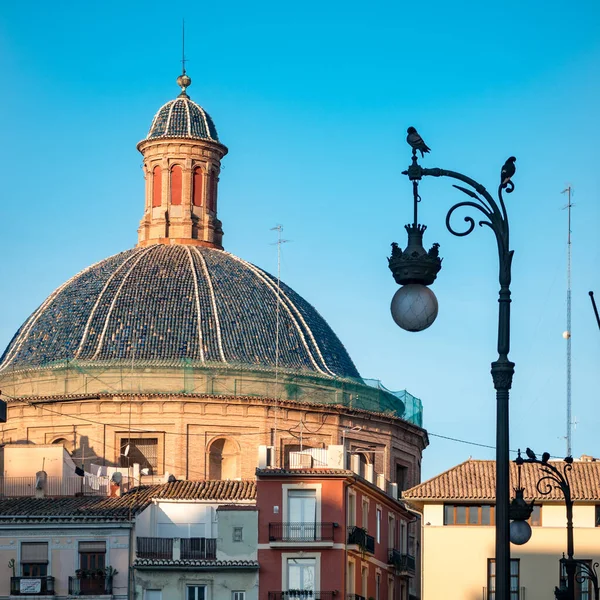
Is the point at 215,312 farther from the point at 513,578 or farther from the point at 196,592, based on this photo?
the point at 513,578

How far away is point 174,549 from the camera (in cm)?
4612

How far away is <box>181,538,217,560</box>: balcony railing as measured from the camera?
46.1 m

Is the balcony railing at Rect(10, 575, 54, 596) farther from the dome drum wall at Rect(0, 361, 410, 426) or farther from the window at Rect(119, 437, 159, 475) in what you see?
the dome drum wall at Rect(0, 361, 410, 426)

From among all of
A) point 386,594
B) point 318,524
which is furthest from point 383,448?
point 318,524

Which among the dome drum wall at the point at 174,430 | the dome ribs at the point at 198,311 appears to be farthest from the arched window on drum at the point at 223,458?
the dome ribs at the point at 198,311

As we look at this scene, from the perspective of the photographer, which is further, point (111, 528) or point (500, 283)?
point (111, 528)

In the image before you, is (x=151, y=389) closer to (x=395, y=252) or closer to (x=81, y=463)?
(x=81, y=463)

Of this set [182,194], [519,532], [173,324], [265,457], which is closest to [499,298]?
[519,532]

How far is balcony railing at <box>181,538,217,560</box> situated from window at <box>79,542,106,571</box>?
1.81 metres

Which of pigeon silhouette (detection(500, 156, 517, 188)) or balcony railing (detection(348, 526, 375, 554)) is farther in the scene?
balcony railing (detection(348, 526, 375, 554))

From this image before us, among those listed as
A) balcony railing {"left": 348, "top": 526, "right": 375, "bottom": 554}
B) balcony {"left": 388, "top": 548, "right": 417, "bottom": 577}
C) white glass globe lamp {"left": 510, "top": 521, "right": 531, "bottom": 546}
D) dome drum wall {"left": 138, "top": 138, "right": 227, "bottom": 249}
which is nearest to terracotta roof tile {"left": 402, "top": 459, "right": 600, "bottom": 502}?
balcony railing {"left": 348, "top": 526, "right": 375, "bottom": 554}

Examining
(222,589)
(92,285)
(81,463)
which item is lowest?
(222,589)

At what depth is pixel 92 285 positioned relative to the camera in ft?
211

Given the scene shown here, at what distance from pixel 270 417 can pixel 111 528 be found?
1548 centimetres
